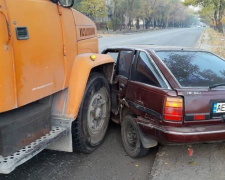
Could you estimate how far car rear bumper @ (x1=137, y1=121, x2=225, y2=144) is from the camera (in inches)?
127

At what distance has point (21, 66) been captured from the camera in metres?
2.63

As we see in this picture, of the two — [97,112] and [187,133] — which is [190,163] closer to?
[187,133]

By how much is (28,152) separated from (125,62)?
7.71 feet

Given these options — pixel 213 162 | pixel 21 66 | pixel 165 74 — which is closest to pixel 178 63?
pixel 165 74

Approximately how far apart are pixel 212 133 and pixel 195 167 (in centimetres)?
54

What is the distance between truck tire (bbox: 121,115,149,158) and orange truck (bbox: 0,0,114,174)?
1.34 ft

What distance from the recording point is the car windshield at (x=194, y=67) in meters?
3.59

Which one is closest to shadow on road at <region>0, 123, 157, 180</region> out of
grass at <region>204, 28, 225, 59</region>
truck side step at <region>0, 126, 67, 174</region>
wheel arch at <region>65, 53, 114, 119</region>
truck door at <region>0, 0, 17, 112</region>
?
truck side step at <region>0, 126, 67, 174</region>

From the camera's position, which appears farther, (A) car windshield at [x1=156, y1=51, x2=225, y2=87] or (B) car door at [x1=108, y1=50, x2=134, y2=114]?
(B) car door at [x1=108, y1=50, x2=134, y2=114]

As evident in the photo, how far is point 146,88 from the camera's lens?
3660 millimetres

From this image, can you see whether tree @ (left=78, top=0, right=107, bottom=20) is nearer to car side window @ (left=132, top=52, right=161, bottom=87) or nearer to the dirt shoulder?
car side window @ (left=132, top=52, right=161, bottom=87)

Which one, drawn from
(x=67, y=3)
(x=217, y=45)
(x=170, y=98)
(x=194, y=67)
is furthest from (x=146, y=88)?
(x=217, y=45)

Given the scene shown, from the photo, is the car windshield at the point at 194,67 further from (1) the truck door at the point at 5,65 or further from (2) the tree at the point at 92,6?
(2) the tree at the point at 92,6

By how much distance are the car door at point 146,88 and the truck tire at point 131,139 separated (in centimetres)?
24
